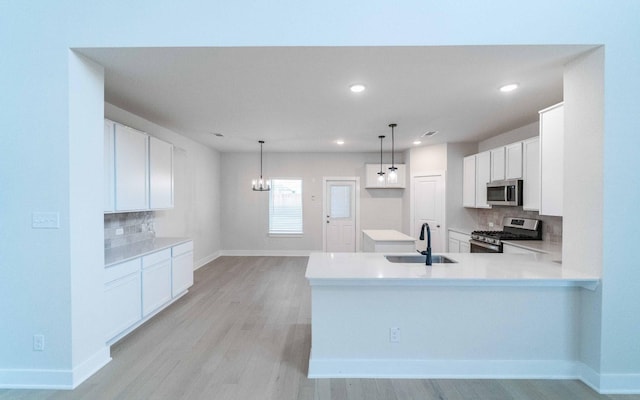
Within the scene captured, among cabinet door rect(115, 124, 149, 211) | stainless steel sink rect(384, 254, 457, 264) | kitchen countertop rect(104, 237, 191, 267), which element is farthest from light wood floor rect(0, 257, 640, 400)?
cabinet door rect(115, 124, 149, 211)

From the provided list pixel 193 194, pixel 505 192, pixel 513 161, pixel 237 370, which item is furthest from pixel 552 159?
pixel 193 194

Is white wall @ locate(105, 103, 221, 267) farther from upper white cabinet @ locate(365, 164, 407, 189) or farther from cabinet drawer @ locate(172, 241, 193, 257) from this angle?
upper white cabinet @ locate(365, 164, 407, 189)

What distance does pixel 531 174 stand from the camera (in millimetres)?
3645

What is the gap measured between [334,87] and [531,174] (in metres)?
2.90

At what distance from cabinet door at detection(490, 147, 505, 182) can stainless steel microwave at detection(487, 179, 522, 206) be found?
0.10 m

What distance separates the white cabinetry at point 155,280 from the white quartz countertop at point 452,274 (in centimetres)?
199

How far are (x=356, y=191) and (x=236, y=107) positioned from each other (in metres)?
4.08

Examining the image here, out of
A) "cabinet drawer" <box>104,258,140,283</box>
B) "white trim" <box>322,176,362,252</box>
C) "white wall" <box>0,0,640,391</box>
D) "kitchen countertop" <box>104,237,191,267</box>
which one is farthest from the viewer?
"white trim" <box>322,176,362,252</box>

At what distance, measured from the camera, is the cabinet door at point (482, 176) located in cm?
461

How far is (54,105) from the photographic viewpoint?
2.06 metres

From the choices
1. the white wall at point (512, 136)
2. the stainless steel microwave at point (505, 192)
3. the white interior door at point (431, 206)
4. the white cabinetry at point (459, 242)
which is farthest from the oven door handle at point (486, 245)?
the white wall at point (512, 136)

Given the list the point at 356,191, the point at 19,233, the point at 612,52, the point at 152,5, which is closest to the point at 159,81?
the point at 152,5

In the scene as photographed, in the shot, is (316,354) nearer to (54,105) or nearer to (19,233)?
(19,233)

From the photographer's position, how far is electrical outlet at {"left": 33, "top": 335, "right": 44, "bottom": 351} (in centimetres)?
209
